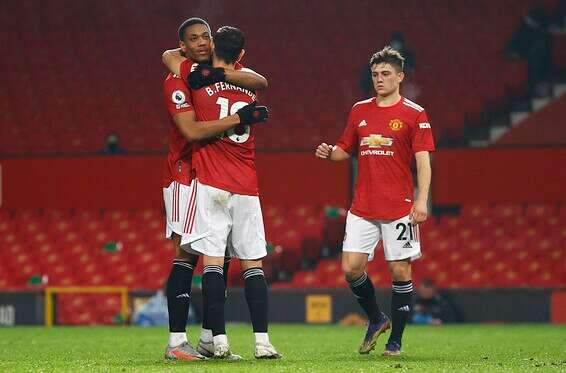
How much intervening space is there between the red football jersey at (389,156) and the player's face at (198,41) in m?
1.15

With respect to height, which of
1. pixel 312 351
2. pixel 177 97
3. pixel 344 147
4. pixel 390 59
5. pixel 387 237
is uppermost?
pixel 390 59

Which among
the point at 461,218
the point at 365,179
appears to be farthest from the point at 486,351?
the point at 461,218

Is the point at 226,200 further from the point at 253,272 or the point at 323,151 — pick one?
the point at 323,151

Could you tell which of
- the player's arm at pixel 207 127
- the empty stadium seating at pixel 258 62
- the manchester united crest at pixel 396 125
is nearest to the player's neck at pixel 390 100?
the manchester united crest at pixel 396 125

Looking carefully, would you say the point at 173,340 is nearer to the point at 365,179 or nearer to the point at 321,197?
the point at 365,179

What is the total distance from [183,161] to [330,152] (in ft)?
3.10

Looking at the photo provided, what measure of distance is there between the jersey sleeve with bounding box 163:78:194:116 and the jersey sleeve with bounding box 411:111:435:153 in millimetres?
1395

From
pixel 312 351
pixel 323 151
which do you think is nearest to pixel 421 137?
pixel 323 151

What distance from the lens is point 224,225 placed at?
21.8 ft

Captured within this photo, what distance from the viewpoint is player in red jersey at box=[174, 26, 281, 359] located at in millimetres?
6602

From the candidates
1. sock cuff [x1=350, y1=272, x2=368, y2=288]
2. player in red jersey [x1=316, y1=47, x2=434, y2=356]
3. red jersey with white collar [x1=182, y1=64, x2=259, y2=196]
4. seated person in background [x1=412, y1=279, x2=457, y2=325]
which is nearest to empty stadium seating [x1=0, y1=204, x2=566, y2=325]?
seated person in background [x1=412, y1=279, x2=457, y2=325]

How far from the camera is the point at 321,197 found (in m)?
18.6

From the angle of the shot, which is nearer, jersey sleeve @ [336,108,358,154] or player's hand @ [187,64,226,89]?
player's hand @ [187,64,226,89]

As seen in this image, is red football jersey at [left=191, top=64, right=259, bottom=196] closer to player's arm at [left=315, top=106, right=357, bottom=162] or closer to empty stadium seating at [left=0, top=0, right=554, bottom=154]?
player's arm at [left=315, top=106, right=357, bottom=162]
